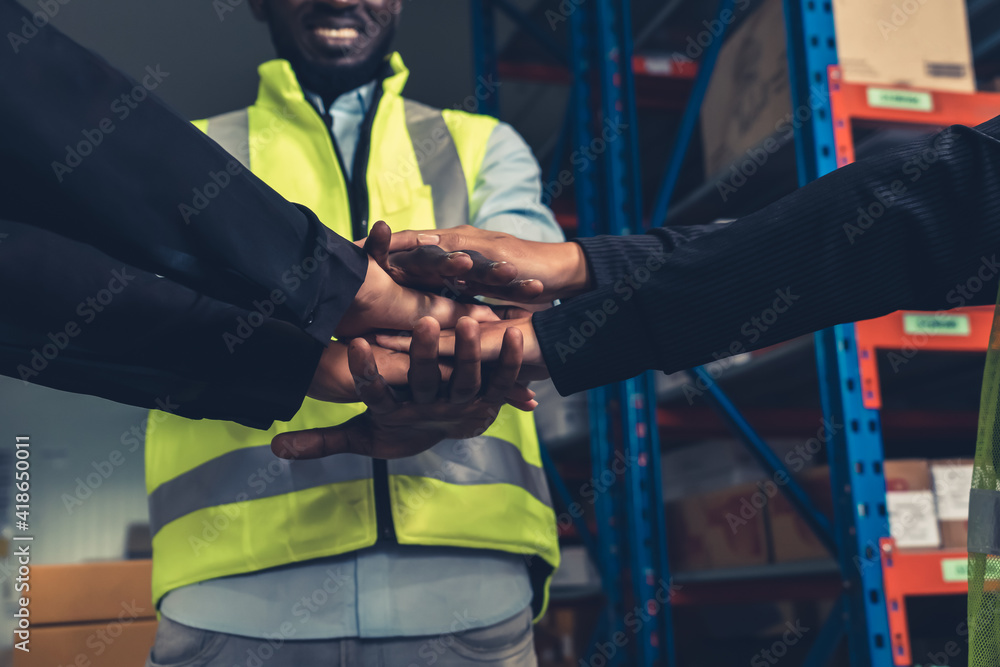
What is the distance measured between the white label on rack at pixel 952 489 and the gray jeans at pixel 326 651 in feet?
3.72

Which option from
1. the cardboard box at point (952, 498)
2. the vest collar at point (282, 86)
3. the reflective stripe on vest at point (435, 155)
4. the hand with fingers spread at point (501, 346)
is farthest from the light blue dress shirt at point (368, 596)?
the cardboard box at point (952, 498)

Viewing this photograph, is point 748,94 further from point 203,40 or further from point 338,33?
point 203,40

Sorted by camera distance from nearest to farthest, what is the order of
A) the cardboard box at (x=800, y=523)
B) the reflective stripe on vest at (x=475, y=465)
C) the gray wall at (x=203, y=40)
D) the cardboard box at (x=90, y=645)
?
the reflective stripe on vest at (x=475, y=465) → the cardboard box at (x=800, y=523) → the cardboard box at (x=90, y=645) → the gray wall at (x=203, y=40)

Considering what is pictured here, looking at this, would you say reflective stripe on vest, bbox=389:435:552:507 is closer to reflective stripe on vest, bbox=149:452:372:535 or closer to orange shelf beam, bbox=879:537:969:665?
reflective stripe on vest, bbox=149:452:372:535

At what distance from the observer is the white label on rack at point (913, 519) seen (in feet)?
5.53

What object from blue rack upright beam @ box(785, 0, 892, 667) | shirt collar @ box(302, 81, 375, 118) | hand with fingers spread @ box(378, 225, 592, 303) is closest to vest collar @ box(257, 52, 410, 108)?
shirt collar @ box(302, 81, 375, 118)

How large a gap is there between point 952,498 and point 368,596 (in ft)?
4.40

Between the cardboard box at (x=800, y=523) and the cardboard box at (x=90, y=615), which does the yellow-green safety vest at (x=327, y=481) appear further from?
the cardboard box at (x=90, y=615)

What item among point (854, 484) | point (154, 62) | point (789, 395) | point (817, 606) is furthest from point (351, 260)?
point (154, 62)

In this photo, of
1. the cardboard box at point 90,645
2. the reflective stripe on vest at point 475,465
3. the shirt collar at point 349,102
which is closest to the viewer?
the reflective stripe on vest at point 475,465

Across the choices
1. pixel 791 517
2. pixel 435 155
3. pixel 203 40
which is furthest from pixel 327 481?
pixel 203 40

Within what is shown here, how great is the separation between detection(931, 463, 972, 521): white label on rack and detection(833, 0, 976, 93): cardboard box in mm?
842

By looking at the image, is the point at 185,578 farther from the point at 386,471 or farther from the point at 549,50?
the point at 549,50

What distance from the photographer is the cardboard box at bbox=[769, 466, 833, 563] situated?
1.88 metres
